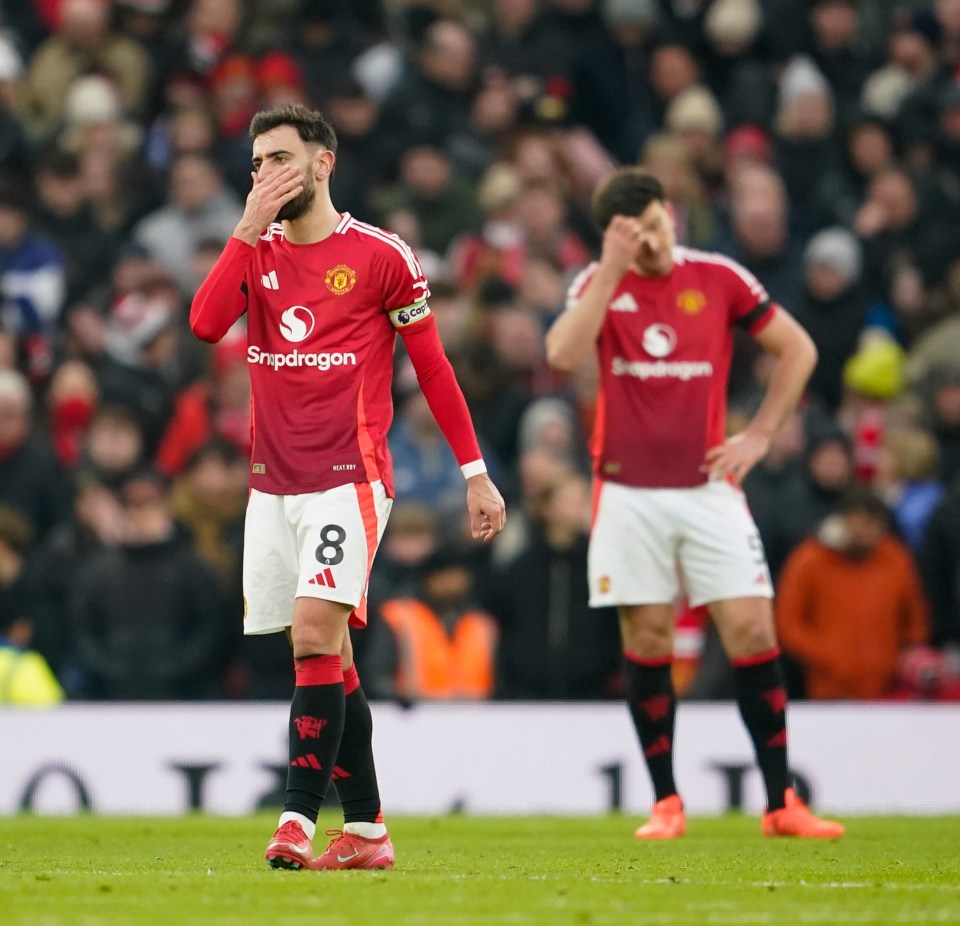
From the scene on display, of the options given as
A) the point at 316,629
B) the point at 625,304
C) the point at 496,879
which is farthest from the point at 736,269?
the point at 496,879

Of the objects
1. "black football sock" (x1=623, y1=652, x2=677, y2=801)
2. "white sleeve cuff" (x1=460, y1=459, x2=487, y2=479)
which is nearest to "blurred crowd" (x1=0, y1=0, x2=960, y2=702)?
"black football sock" (x1=623, y1=652, x2=677, y2=801)

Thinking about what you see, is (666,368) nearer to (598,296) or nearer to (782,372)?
(598,296)

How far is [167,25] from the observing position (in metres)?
18.2

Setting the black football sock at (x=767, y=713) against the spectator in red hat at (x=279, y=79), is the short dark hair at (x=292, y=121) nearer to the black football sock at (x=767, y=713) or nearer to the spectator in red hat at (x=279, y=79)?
the black football sock at (x=767, y=713)

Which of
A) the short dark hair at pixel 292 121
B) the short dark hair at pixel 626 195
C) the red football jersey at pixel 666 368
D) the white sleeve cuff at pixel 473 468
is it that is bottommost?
the white sleeve cuff at pixel 473 468

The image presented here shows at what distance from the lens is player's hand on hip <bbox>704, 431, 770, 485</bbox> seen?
9.56 meters

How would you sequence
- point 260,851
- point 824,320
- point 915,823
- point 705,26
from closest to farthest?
point 260,851, point 915,823, point 824,320, point 705,26

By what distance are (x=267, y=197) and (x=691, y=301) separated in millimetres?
2871

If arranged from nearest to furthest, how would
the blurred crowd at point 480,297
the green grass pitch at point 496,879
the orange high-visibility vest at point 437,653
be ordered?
the green grass pitch at point 496,879
the orange high-visibility vest at point 437,653
the blurred crowd at point 480,297

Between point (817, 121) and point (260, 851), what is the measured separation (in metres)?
10.2

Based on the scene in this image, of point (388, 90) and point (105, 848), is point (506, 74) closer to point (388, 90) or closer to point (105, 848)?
point (388, 90)

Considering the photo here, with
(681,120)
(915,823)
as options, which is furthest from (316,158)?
(681,120)

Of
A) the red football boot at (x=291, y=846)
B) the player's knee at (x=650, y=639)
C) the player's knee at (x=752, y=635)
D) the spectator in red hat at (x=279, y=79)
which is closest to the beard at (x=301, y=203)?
the red football boot at (x=291, y=846)

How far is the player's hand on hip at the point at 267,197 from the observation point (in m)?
7.39
